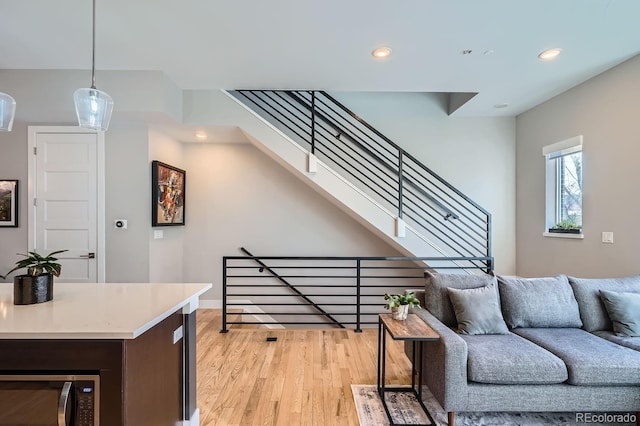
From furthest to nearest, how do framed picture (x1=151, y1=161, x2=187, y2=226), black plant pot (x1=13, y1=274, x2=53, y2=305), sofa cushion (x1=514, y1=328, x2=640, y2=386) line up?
framed picture (x1=151, y1=161, x2=187, y2=226) < sofa cushion (x1=514, y1=328, x2=640, y2=386) < black plant pot (x1=13, y1=274, x2=53, y2=305)

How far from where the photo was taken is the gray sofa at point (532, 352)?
1.98 metres

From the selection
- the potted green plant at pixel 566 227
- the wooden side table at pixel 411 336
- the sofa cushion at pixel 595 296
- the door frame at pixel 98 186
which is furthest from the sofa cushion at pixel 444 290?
the door frame at pixel 98 186

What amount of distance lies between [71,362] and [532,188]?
5.16m

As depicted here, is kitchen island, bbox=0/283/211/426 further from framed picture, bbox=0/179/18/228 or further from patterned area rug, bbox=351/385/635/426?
framed picture, bbox=0/179/18/228

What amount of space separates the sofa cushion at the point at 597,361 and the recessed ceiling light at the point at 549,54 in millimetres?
2534

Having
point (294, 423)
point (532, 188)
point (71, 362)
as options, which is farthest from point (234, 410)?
point (532, 188)

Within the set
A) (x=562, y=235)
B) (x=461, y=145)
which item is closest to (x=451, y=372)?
(x=562, y=235)

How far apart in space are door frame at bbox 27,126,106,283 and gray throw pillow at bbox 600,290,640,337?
16.6 ft

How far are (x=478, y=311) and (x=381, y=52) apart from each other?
244 centimetres

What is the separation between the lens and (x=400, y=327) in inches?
84.6

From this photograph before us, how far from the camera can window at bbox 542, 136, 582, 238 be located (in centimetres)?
367

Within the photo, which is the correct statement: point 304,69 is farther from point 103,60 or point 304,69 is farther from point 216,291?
point 216,291

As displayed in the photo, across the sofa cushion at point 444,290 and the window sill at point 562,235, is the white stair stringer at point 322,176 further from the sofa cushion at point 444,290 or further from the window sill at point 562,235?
the window sill at point 562,235

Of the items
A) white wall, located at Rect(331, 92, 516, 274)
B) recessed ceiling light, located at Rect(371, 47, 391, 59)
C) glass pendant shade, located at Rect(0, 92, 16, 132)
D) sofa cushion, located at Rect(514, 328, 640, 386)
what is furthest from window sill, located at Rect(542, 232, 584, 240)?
glass pendant shade, located at Rect(0, 92, 16, 132)
